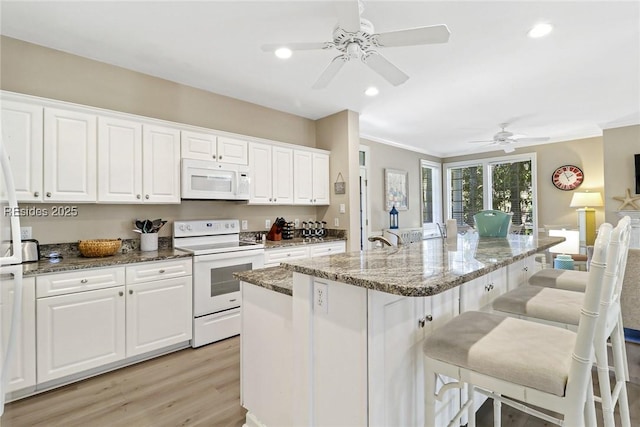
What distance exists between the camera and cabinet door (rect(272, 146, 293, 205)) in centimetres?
389

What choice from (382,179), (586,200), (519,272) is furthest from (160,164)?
(586,200)

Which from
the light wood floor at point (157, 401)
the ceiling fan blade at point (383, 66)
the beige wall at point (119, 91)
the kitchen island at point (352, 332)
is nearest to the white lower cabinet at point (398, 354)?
the kitchen island at point (352, 332)

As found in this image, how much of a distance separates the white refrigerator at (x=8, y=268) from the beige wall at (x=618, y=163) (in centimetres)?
681

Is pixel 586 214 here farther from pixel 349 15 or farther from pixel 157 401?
pixel 157 401

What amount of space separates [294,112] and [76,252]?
9.74 feet

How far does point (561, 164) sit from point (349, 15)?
19.5ft

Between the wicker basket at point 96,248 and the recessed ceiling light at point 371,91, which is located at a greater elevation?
the recessed ceiling light at point 371,91

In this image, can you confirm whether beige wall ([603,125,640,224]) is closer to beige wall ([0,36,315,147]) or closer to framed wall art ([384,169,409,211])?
framed wall art ([384,169,409,211])

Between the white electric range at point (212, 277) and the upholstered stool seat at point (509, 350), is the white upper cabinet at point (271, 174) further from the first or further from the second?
the upholstered stool seat at point (509, 350)

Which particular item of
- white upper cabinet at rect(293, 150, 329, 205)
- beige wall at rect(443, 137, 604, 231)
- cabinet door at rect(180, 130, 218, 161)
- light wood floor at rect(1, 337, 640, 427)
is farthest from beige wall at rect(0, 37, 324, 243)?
beige wall at rect(443, 137, 604, 231)

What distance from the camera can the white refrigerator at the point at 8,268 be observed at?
1.14 meters

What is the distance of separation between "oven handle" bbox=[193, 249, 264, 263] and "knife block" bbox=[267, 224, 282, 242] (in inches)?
24.9

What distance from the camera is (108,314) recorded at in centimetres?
238

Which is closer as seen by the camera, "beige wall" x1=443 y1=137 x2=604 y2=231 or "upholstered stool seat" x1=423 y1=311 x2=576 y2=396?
"upholstered stool seat" x1=423 y1=311 x2=576 y2=396
